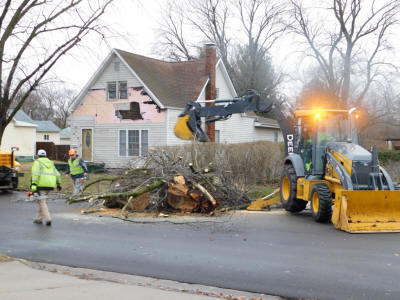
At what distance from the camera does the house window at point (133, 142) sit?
92.2 ft

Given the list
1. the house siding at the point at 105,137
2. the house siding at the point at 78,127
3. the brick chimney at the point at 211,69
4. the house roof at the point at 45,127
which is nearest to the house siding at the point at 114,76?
the house siding at the point at 78,127

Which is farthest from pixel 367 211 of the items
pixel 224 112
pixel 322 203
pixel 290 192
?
pixel 224 112

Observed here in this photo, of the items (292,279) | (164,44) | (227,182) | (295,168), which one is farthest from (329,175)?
(164,44)

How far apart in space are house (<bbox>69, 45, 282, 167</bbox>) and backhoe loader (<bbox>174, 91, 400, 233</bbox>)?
12059 mm

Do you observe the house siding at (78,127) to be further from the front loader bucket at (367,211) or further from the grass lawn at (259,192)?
the front loader bucket at (367,211)

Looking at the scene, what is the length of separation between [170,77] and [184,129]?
15.7 m

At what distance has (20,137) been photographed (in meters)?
48.4

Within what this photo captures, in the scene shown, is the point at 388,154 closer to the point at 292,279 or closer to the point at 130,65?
the point at 130,65

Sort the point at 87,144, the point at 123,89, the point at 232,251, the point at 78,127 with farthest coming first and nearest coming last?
the point at 78,127 → the point at 87,144 → the point at 123,89 → the point at 232,251

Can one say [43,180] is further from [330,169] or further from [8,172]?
[8,172]

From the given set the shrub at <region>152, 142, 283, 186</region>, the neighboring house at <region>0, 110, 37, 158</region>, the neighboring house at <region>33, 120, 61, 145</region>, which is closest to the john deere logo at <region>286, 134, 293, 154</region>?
the shrub at <region>152, 142, 283, 186</region>

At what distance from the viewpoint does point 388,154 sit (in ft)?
84.5

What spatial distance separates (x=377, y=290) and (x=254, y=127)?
29385 mm

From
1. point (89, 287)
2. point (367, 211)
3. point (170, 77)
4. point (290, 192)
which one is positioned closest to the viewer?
point (89, 287)
